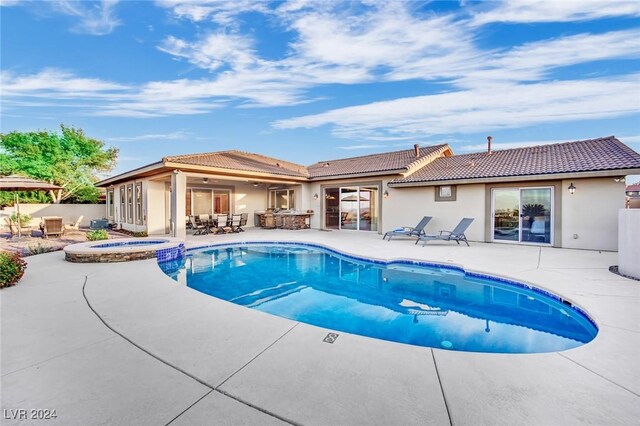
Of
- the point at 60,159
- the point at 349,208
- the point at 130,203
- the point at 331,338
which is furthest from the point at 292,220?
the point at 60,159

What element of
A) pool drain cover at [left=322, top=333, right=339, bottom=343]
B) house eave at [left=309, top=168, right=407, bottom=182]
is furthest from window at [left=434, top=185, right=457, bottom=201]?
pool drain cover at [left=322, top=333, right=339, bottom=343]

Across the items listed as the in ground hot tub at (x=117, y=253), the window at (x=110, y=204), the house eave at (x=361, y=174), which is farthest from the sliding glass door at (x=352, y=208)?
the window at (x=110, y=204)

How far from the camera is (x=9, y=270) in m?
5.40

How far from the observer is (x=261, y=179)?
14820mm

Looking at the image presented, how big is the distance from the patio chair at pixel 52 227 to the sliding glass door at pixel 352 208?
497 inches

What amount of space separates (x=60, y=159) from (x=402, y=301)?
2957 centimetres

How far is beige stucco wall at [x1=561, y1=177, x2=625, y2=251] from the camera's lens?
9047 mm

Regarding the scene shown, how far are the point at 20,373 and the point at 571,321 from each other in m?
6.97

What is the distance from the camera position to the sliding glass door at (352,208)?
592 inches

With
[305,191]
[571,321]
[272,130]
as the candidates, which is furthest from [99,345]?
[272,130]

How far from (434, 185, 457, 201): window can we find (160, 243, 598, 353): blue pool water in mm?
5391

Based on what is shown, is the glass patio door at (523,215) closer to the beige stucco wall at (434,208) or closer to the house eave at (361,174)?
the beige stucco wall at (434,208)

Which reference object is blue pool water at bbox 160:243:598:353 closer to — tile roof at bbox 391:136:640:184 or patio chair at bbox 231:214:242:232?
patio chair at bbox 231:214:242:232

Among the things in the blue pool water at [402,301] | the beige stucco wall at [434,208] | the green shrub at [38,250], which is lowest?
the blue pool water at [402,301]
